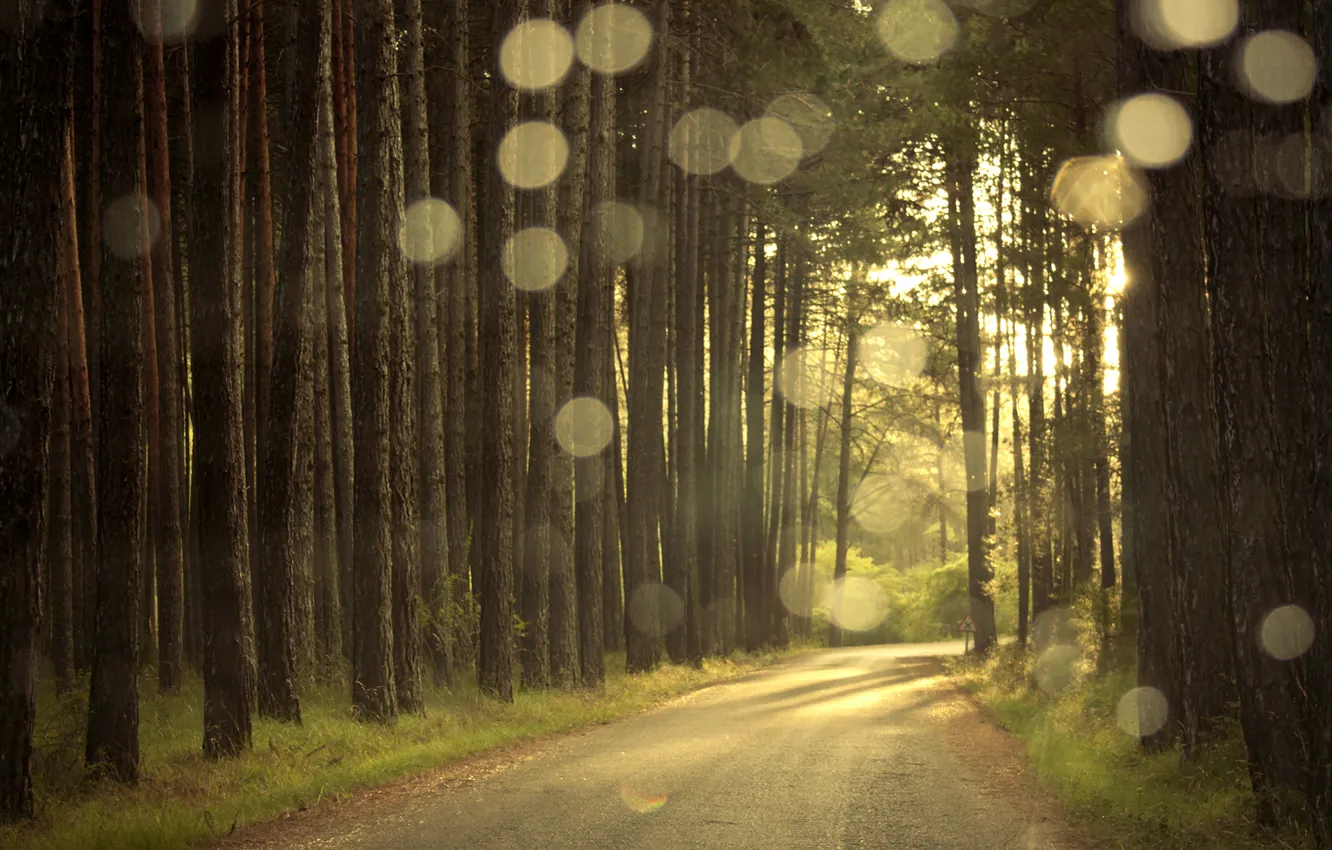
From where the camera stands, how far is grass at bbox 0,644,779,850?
923cm

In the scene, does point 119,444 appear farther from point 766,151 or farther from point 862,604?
point 862,604

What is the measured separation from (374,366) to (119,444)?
452 cm

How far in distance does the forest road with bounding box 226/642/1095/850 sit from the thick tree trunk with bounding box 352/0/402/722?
8.31 ft

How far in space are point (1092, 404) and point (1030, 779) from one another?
1555 cm

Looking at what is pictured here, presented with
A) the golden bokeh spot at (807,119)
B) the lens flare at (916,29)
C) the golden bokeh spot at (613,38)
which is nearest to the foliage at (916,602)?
the golden bokeh spot at (807,119)

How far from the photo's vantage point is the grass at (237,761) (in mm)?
9234

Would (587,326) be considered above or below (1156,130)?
below

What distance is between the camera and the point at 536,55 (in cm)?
2130

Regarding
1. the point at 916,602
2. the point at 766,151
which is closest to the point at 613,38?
the point at 766,151

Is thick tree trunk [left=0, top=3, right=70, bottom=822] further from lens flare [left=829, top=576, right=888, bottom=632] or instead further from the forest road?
lens flare [left=829, top=576, right=888, bottom=632]

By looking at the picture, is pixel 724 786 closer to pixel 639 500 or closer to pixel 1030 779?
pixel 1030 779

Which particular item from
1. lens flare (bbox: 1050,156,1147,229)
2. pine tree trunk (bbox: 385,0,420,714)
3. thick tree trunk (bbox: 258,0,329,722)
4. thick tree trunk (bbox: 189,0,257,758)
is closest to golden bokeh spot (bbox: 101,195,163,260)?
thick tree trunk (bbox: 189,0,257,758)

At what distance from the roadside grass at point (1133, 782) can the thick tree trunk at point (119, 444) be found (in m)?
8.25

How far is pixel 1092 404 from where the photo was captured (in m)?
26.9
